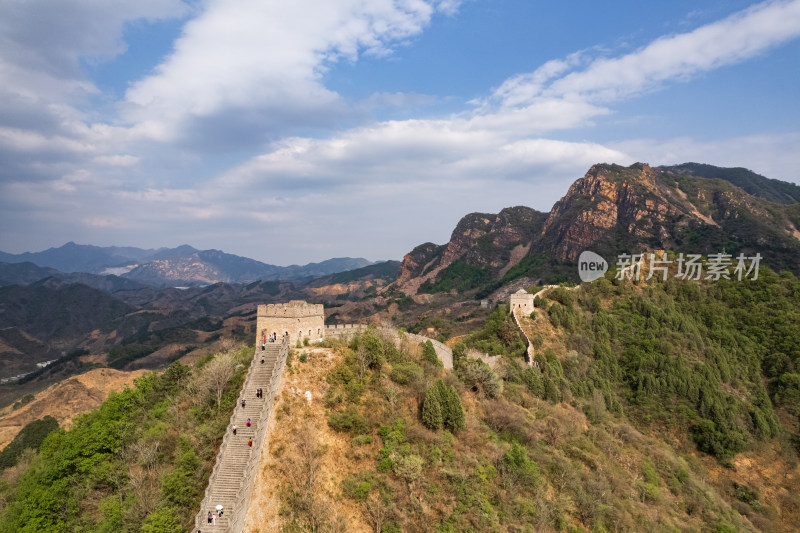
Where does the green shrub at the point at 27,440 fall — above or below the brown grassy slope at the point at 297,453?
below

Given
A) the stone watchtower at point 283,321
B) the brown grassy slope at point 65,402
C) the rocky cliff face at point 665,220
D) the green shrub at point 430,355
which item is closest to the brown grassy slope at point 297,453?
the stone watchtower at point 283,321

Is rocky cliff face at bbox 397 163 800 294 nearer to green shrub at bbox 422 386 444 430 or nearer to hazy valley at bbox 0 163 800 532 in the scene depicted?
hazy valley at bbox 0 163 800 532

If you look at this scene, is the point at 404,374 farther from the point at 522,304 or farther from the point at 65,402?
the point at 65,402

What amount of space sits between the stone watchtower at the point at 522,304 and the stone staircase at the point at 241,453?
45.1 m

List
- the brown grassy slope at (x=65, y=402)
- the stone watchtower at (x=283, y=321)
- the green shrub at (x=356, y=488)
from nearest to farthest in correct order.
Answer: the green shrub at (x=356, y=488), the stone watchtower at (x=283, y=321), the brown grassy slope at (x=65, y=402)

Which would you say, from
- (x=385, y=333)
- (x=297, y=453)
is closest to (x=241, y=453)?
(x=297, y=453)

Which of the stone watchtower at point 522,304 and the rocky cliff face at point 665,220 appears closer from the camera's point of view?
the stone watchtower at point 522,304

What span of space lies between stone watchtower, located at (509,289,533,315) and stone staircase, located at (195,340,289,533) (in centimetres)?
4508

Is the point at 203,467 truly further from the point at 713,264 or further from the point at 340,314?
the point at 340,314

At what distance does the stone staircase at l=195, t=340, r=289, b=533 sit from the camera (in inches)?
889

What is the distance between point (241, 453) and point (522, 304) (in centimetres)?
5156

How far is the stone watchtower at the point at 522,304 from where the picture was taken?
223 feet

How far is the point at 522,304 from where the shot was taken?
224 ft

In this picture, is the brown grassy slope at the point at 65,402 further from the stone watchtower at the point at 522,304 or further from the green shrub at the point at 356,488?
the green shrub at the point at 356,488
